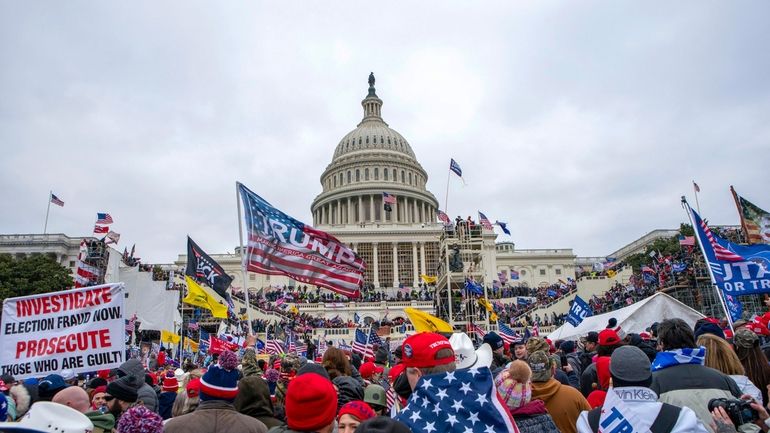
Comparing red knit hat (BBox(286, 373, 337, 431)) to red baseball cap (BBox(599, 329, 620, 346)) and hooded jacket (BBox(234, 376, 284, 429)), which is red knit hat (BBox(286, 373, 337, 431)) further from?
red baseball cap (BBox(599, 329, 620, 346))

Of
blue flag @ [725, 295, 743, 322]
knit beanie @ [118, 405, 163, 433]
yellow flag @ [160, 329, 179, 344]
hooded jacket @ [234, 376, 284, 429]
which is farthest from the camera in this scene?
yellow flag @ [160, 329, 179, 344]

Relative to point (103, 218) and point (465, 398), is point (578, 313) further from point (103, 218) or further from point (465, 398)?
point (103, 218)

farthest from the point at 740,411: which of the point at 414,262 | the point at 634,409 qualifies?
the point at 414,262

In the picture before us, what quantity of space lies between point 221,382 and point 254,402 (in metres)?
0.45

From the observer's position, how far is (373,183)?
98.1 m

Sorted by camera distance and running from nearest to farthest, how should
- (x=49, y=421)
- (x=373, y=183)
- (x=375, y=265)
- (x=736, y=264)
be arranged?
(x=49, y=421) → (x=736, y=264) → (x=375, y=265) → (x=373, y=183)

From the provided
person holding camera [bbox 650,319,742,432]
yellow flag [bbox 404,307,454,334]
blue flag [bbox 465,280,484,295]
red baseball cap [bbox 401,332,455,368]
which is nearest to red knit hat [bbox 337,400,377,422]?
red baseball cap [bbox 401,332,455,368]

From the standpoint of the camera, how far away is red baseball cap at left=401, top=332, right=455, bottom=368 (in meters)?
3.67

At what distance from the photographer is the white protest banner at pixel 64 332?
26.2ft

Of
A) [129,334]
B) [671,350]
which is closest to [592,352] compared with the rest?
[671,350]

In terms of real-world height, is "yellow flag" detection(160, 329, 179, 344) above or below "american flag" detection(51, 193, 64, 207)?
below

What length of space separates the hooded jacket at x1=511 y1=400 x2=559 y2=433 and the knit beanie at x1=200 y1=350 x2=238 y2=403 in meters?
2.21

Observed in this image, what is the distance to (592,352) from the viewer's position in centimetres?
875

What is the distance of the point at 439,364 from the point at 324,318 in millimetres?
50382
